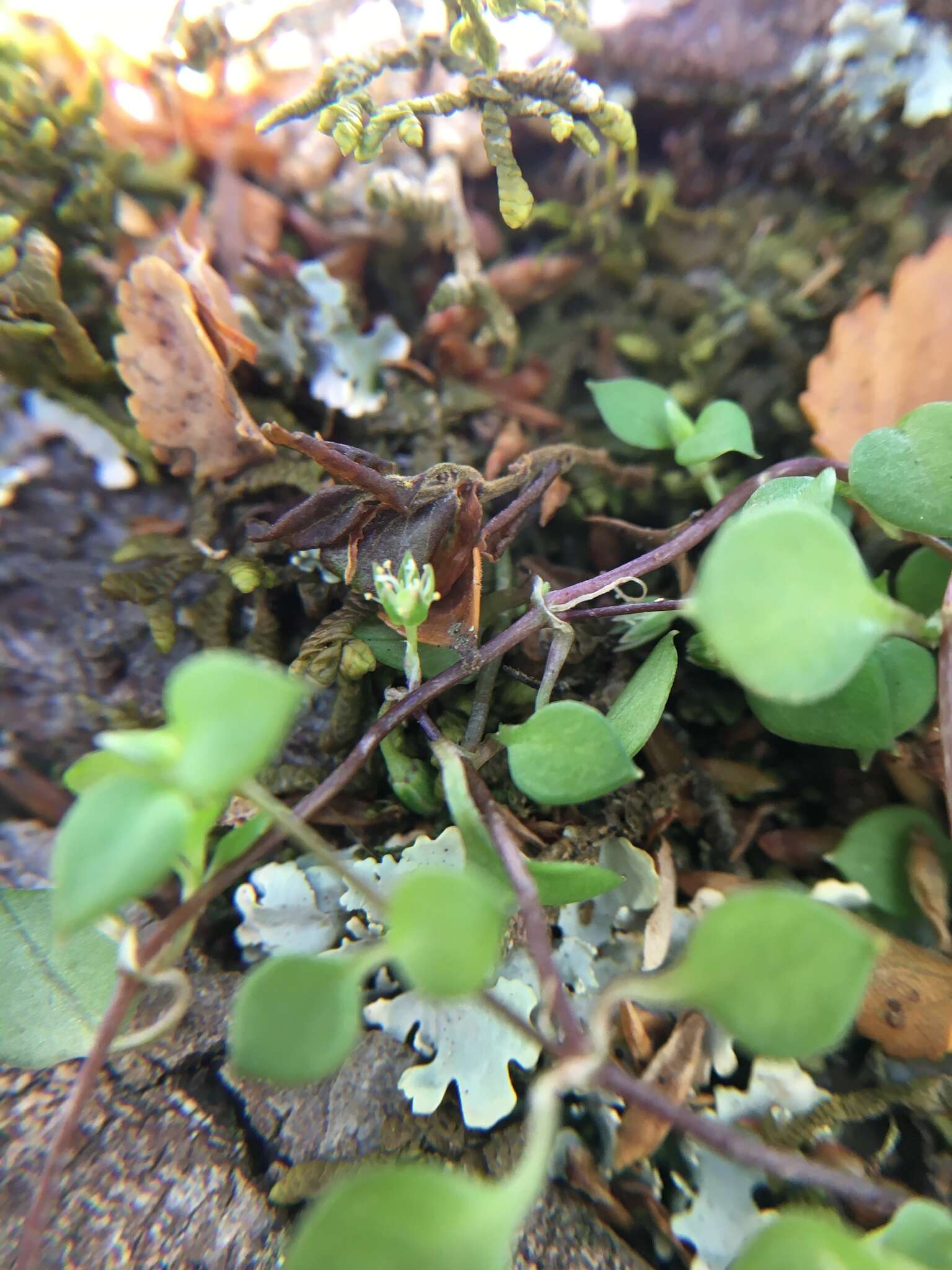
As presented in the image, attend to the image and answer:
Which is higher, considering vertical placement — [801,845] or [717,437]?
[717,437]

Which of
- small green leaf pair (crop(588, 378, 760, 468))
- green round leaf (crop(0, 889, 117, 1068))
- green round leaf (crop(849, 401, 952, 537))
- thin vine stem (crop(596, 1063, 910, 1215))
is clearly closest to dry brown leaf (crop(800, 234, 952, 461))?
small green leaf pair (crop(588, 378, 760, 468))

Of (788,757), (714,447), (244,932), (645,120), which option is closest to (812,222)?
(645,120)

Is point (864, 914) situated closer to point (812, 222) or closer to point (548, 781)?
point (548, 781)

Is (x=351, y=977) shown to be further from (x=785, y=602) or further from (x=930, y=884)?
(x=930, y=884)

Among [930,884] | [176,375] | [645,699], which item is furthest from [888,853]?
[176,375]

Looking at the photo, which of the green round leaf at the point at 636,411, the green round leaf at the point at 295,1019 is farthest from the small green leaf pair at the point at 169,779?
the green round leaf at the point at 636,411
